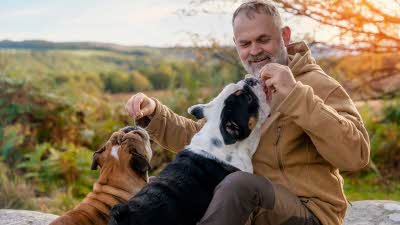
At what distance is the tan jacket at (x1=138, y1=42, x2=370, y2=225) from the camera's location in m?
3.44

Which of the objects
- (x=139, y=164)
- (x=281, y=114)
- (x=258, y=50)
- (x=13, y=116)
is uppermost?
(x=258, y=50)

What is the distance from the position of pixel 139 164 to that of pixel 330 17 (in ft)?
18.2

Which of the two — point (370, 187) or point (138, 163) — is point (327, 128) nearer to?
point (138, 163)

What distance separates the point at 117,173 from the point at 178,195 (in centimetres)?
114

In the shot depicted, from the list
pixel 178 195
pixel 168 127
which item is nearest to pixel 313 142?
pixel 178 195

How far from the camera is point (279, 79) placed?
350 centimetres

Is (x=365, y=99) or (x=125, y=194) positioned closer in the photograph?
(x=125, y=194)

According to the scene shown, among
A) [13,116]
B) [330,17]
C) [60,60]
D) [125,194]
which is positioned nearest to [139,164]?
[125,194]

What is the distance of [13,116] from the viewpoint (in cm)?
1054

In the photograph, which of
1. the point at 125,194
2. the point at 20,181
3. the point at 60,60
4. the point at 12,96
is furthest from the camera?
the point at 60,60

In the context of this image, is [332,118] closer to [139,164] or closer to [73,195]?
[139,164]

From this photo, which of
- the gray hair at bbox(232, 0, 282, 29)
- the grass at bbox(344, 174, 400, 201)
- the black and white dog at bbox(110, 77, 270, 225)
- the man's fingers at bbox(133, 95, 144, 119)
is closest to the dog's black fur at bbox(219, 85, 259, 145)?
the black and white dog at bbox(110, 77, 270, 225)

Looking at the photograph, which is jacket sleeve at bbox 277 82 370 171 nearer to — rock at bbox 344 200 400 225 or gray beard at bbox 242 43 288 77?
gray beard at bbox 242 43 288 77

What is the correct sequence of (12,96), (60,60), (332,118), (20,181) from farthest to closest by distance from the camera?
1. (60,60)
2. (12,96)
3. (20,181)
4. (332,118)
